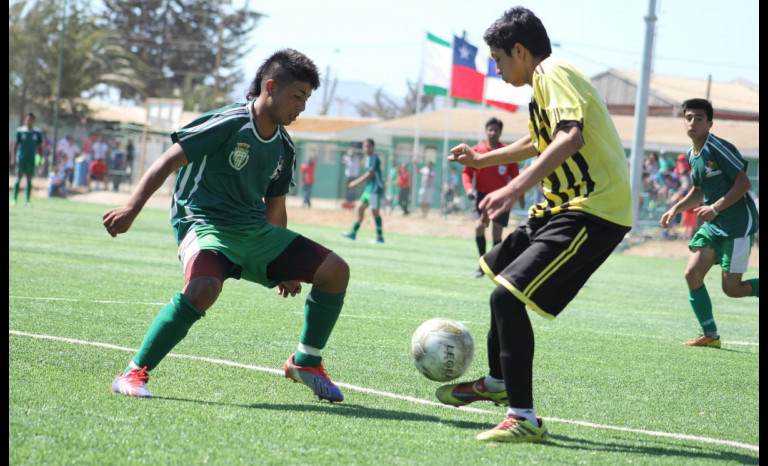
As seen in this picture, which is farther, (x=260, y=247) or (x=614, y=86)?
(x=614, y=86)

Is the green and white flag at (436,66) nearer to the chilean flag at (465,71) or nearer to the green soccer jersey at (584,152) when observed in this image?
the chilean flag at (465,71)

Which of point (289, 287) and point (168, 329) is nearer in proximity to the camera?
point (168, 329)

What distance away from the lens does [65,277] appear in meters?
9.79

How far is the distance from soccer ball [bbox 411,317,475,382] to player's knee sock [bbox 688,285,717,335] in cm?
391

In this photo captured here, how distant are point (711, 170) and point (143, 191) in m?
5.41

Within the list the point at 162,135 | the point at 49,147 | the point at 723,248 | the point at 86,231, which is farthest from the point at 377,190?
the point at 49,147

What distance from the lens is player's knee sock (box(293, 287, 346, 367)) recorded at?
5.23 meters

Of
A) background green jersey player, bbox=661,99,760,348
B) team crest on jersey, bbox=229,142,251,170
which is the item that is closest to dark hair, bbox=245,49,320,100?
team crest on jersey, bbox=229,142,251,170

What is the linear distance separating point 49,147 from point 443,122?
63.8 ft

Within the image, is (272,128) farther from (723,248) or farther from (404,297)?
(404,297)

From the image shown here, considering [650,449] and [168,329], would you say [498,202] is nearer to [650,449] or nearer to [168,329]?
[650,449]

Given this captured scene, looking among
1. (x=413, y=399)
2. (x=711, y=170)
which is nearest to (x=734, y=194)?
(x=711, y=170)

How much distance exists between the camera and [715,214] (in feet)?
26.7

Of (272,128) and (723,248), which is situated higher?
(272,128)
